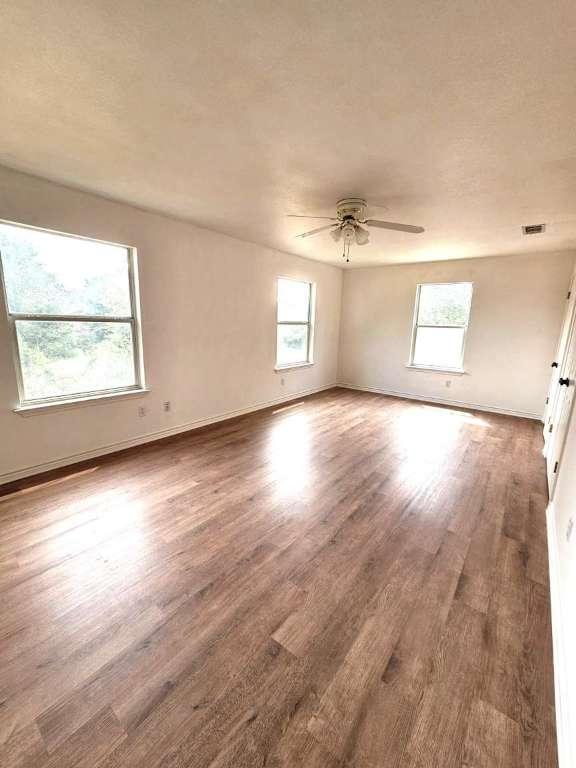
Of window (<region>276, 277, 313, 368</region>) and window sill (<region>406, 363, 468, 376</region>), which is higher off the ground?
window (<region>276, 277, 313, 368</region>)

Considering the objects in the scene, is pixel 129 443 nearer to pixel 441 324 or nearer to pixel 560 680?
pixel 560 680

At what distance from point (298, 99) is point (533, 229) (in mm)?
3252

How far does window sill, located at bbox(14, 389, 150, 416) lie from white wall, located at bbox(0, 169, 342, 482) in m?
0.05

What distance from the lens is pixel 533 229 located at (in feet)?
11.2

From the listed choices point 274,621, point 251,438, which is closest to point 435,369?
point 251,438

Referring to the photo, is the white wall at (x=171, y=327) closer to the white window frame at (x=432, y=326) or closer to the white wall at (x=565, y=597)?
the white window frame at (x=432, y=326)

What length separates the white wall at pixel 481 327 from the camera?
4.62 m

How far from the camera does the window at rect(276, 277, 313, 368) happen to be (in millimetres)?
5285

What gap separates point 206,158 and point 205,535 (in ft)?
8.40

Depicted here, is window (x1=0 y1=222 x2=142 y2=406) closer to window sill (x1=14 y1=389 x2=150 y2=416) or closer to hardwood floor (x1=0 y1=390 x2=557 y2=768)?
window sill (x1=14 y1=389 x2=150 y2=416)

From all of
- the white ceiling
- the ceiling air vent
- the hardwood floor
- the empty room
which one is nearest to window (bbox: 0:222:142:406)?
the empty room

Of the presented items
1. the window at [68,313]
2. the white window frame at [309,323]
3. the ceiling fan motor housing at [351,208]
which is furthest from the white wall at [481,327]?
the window at [68,313]

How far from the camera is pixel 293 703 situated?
120 cm

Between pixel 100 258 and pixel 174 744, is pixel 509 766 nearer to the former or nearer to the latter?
pixel 174 744
